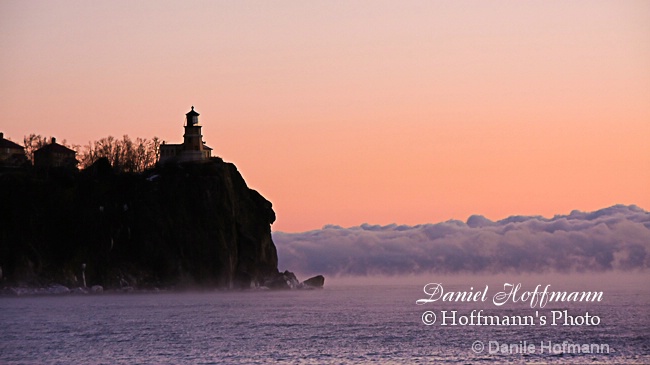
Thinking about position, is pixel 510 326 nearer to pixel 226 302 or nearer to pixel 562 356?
pixel 562 356

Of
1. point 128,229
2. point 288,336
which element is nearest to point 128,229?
point 128,229

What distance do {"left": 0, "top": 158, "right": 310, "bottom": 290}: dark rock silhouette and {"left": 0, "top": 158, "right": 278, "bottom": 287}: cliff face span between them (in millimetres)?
185

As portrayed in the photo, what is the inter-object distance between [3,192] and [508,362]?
14099 centimetres

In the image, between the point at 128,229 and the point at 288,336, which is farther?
the point at 128,229

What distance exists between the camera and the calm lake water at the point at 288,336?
231ft

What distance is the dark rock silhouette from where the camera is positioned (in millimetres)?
179625

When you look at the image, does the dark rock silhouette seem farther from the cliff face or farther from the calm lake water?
the calm lake water

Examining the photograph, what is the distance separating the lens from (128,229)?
187125mm

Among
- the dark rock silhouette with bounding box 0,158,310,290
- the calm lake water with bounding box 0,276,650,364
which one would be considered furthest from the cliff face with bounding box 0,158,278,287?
the calm lake water with bounding box 0,276,650,364

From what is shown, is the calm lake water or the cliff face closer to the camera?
the calm lake water

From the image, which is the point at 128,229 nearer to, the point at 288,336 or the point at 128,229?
the point at 128,229

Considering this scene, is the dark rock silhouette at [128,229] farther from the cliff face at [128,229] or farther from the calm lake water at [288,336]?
the calm lake water at [288,336]

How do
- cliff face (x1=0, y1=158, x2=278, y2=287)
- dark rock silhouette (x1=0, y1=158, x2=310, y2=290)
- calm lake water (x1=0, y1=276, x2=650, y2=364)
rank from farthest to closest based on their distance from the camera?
cliff face (x1=0, y1=158, x2=278, y2=287)
dark rock silhouette (x1=0, y1=158, x2=310, y2=290)
calm lake water (x1=0, y1=276, x2=650, y2=364)

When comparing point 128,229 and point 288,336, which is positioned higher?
point 128,229
